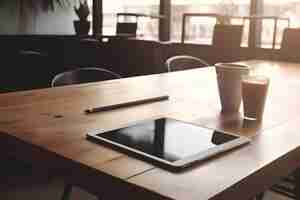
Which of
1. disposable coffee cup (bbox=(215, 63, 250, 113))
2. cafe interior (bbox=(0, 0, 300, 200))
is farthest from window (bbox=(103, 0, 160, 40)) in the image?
disposable coffee cup (bbox=(215, 63, 250, 113))

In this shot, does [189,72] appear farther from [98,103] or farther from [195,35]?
[195,35]

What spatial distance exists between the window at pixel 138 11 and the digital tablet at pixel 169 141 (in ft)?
13.2

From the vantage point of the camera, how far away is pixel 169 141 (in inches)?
35.8

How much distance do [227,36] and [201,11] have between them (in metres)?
0.93

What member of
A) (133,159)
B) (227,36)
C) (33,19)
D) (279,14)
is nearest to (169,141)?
(133,159)

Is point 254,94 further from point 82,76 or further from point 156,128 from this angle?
point 82,76

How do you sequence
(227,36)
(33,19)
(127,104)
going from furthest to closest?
(33,19) → (227,36) → (127,104)

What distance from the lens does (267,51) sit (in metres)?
3.90

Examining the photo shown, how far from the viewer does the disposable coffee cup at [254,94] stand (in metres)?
1.10

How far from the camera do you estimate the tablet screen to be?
2.76ft

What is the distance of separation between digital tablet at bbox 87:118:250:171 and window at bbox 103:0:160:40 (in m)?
4.01

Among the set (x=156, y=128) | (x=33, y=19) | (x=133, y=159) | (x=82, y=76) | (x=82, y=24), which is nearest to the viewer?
(x=133, y=159)

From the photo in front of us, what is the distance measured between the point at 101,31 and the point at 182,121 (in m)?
4.78

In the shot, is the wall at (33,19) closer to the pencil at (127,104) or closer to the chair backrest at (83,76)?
the chair backrest at (83,76)
